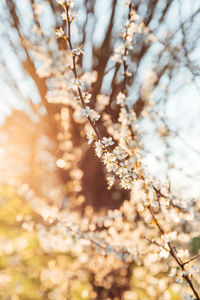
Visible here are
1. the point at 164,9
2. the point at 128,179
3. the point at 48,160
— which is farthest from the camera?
the point at 48,160

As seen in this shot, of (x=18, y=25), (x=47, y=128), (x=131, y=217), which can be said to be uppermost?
(x=47, y=128)

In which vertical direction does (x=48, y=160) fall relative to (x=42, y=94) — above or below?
above

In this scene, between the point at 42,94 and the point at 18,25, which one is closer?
the point at 18,25

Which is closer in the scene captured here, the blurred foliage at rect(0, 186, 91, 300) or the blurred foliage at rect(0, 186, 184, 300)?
the blurred foliage at rect(0, 186, 184, 300)

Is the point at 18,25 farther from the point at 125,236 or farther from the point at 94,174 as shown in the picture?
the point at 125,236

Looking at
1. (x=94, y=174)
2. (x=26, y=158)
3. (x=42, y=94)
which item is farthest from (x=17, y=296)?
(x=42, y=94)

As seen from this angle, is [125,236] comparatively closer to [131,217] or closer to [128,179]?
[131,217]

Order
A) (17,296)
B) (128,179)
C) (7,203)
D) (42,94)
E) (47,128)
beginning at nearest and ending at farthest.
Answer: (128,179) < (42,94) < (47,128) < (17,296) < (7,203)

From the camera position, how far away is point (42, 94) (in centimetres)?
284

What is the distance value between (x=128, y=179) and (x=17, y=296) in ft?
18.2

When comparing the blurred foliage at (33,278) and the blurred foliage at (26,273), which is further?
the blurred foliage at (26,273)

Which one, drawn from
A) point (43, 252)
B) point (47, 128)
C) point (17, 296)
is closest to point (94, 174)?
point (47, 128)

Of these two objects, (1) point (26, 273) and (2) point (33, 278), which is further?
(2) point (33, 278)

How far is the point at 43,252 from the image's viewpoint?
201 inches
